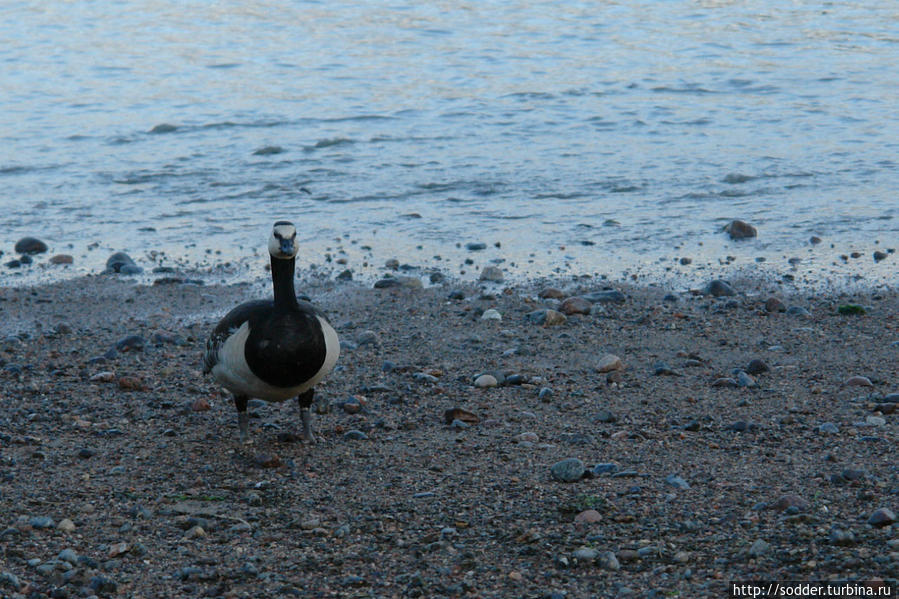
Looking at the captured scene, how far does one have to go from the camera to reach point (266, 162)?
1656 centimetres

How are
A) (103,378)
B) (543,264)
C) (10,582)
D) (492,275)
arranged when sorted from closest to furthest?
(10,582), (103,378), (492,275), (543,264)

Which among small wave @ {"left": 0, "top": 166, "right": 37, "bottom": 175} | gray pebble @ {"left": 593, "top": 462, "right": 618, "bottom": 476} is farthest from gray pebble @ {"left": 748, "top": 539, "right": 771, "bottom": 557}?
small wave @ {"left": 0, "top": 166, "right": 37, "bottom": 175}

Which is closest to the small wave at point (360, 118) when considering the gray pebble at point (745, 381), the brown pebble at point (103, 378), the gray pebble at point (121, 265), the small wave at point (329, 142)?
the small wave at point (329, 142)

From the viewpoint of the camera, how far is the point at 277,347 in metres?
6.89

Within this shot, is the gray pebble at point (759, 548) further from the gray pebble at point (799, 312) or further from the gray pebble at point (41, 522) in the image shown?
the gray pebble at point (799, 312)

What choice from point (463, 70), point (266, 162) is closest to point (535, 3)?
point (463, 70)

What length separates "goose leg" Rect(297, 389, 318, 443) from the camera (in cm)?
730

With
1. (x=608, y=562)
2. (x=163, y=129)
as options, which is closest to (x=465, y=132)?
(x=163, y=129)

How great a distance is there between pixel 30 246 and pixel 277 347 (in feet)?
22.3

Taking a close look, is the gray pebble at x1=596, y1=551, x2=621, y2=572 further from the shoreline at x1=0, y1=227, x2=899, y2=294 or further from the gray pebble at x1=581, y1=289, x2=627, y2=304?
the shoreline at x1=0, y1=227, x2=899, y2=294

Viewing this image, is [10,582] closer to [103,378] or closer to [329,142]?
[103,378]

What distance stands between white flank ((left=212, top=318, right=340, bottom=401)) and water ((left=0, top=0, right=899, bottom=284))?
473 centimetres

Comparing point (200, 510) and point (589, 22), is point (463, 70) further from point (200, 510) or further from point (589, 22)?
point (200, 510)

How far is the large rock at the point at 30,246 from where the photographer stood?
A: 12555 millimetres
